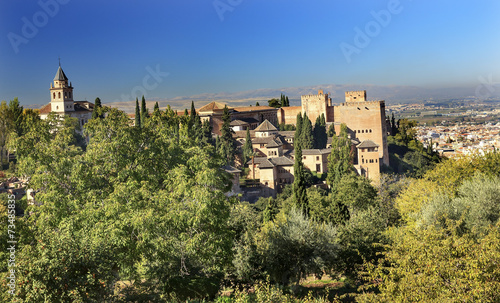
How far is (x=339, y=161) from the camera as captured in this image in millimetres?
40125

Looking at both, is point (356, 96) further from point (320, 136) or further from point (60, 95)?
point (60, 95)

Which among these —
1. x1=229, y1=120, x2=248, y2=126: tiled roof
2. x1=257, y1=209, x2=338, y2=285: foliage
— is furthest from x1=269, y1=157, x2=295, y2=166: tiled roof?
x1=257, y1=209, x2=338, y2=285: foliage

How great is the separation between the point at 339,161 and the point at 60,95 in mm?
26797

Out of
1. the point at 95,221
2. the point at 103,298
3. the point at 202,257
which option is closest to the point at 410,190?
the point at 202,257

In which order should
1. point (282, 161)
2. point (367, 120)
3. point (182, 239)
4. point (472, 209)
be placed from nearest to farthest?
point (182, 239) → point (472, 209) → point (282, 161) → point (367, 120)

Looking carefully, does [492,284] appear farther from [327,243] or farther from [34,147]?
[34,147]

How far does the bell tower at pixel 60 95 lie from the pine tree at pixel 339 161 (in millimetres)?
24953

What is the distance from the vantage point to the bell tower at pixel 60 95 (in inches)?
1884

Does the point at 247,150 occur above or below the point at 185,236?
above

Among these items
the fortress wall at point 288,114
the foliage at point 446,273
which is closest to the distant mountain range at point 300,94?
the fortress wall at point 288,114

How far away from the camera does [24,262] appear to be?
914cm

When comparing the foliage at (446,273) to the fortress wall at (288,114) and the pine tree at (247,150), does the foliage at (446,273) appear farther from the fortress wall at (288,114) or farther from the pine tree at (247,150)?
the fortress wall at (288,114)

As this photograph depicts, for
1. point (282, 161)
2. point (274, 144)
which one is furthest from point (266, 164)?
point (274, 144)

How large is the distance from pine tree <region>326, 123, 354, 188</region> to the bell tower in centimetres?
2495
